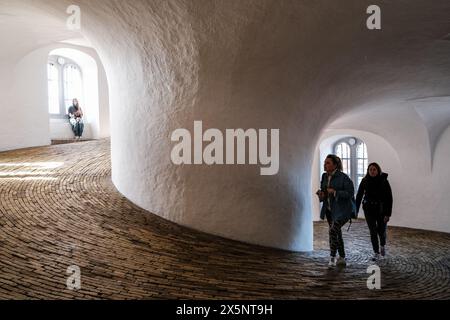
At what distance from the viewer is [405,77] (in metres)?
7.14

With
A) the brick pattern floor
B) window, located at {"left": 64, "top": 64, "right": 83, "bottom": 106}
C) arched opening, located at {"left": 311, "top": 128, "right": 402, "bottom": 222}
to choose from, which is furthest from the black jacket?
window, located at {"left": 64, "top": 64, "right": 83, "bottom": 106}

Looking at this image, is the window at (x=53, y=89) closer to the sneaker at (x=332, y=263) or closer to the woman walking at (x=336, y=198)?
the woman walking at (x=336, y=198)

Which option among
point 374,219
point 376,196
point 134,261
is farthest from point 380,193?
point 134,261

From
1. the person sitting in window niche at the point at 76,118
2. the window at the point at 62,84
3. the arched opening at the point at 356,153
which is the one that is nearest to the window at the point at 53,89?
the window at the point at 62,84

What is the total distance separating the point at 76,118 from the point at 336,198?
1116cm

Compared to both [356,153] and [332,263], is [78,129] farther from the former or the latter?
[332,263]

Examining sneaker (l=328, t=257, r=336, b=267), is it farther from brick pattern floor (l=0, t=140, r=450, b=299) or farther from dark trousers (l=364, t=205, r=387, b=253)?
dark trousers (l=364, t=205, r=387, b=253)

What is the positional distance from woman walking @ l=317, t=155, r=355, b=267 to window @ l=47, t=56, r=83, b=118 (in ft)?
38.7

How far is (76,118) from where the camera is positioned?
13.7 m

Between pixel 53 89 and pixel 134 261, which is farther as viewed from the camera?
pixel 53 89

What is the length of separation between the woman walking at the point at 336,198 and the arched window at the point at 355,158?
1036 cm

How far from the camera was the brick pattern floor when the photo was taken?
3580mm
